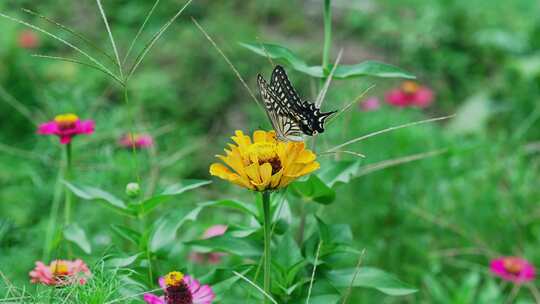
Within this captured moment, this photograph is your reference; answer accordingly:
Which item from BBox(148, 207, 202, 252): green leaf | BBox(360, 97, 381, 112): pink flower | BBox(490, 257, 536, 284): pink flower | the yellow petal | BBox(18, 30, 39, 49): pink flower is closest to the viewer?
the yellow petal

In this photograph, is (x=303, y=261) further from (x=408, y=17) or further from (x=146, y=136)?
(x=408, y=17)

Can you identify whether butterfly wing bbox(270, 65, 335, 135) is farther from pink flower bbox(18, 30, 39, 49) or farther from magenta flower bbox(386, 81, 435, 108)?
pink flower bbox(18, 30, 39, 49)

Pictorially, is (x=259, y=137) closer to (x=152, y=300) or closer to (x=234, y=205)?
(x=234, y=205)

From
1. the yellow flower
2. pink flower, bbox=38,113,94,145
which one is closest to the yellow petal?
the yellow flower

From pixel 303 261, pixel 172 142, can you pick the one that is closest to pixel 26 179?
pixel 172 142

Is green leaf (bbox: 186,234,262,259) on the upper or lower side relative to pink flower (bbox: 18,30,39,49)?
lower

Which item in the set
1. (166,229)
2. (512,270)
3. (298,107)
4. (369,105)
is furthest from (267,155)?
(369,105)
